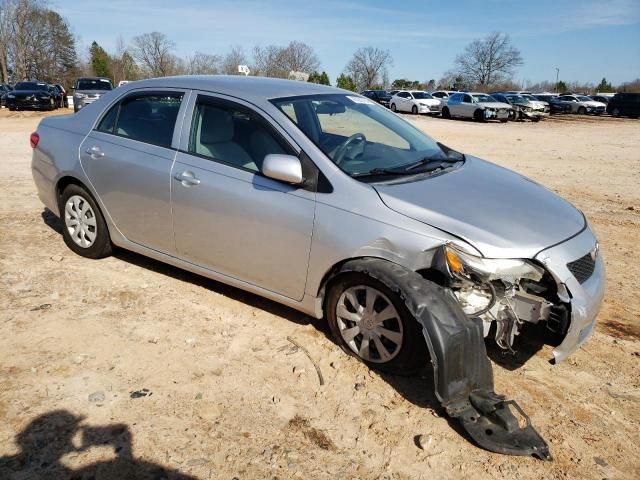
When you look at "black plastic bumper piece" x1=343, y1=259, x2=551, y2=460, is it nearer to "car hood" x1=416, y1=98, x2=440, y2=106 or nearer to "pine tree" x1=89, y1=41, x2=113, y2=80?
"car hood" x1=416, y1=98, x2=440, y2=106

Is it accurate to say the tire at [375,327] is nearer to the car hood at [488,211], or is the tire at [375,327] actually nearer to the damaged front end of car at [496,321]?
the damaged front end of car at [496,321]

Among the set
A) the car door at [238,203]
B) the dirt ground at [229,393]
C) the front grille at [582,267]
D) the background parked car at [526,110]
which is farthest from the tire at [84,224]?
the background parked car at [526,110]

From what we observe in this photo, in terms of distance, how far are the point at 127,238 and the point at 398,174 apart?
243cm

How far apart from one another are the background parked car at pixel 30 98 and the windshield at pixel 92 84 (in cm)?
388

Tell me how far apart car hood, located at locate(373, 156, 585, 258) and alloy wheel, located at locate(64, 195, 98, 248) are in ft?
9.37

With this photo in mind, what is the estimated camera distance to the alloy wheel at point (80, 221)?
4.75 metres

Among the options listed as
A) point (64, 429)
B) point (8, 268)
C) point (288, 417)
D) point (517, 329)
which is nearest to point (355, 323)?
point (288, 417)

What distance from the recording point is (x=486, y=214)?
3.19m

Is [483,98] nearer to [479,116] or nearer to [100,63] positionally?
[479,116]

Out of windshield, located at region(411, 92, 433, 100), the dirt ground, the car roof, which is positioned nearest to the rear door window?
the car roof

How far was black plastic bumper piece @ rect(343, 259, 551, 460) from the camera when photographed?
2.68 m

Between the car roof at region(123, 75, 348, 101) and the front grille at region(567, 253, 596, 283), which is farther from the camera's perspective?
the car roof at region(123, 75, 348, 101)

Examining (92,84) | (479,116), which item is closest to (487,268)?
(92,84)

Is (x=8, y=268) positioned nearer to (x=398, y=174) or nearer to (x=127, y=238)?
(x=127, y=238)
